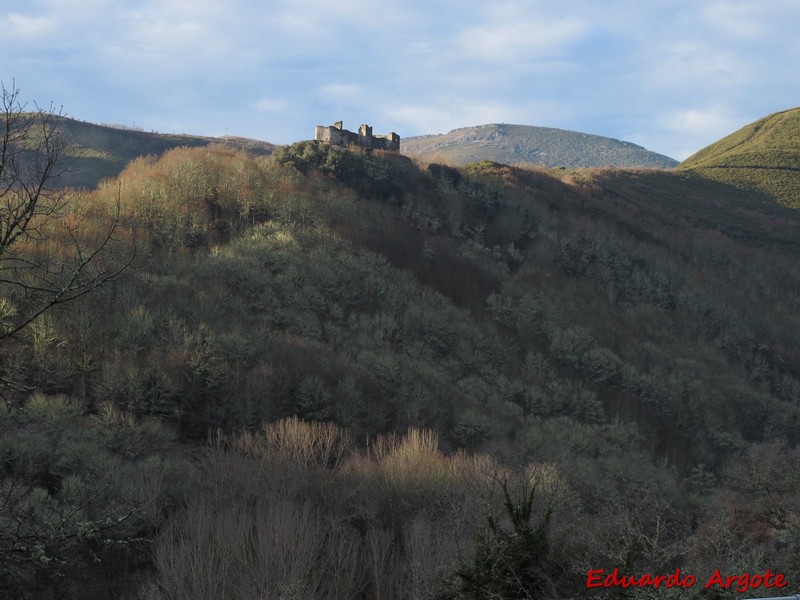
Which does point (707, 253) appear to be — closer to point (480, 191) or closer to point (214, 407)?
point (480, 191)

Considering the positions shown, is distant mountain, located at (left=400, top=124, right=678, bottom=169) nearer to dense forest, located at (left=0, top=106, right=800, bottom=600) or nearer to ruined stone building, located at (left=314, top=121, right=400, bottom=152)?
ruined stone building, located at (left=314, top=121, right=400, bottom=152)

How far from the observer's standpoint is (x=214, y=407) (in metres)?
26.6

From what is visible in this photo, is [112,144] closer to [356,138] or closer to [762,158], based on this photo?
[356,138]

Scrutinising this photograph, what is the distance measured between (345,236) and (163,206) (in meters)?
10.5

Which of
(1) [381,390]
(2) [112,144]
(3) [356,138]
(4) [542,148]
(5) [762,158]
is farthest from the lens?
(4) [542,148]

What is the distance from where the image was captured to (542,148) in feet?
611

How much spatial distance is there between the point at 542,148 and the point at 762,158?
3529 inches

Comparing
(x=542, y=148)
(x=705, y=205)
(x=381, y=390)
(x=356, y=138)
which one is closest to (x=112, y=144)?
(x=356, y=138)

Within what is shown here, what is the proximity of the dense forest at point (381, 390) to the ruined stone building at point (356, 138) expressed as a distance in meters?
6.24

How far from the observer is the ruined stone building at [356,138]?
60.8 meters

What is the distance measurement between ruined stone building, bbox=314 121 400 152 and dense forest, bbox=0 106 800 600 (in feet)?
20.5

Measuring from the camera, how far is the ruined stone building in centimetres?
6084

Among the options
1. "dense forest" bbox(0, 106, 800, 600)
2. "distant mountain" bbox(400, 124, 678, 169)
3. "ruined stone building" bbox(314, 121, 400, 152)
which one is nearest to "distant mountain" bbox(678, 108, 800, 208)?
"dense forest" bbox(0, 106, 800, 600)

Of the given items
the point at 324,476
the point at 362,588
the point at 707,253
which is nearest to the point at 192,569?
the point at 362,588
